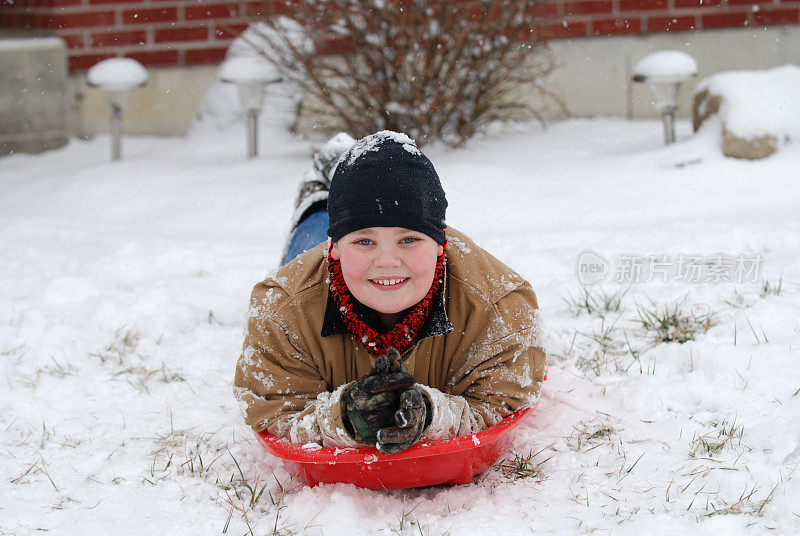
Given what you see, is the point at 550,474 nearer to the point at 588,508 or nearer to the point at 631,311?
the point at 588,508

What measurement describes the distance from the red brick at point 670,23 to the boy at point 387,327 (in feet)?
15.1

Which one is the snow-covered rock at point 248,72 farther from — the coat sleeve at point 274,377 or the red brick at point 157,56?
the coat sleeve at point 274,377

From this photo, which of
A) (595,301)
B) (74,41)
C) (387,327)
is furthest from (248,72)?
(387,327)

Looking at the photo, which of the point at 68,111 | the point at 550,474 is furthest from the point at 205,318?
the point at 68,111

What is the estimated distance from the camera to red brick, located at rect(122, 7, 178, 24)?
6422 millimetres

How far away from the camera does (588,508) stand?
1835 millimetres

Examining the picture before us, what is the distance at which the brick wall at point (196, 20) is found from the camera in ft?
20.0

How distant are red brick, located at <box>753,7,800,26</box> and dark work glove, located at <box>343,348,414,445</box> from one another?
5.41m

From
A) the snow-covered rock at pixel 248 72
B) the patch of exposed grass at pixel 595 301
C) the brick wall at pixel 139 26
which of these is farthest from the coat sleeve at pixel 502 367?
the brick wall at pixel 139 26

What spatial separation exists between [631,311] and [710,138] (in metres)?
2.35

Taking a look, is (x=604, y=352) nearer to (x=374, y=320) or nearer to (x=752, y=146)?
(x=374, y=320)

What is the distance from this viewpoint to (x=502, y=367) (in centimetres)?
202

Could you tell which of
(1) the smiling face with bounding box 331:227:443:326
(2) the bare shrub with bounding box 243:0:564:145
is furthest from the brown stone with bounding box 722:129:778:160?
(1) the smiling face with bounding box 331:227:443:326

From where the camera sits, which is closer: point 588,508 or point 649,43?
point 588,508
